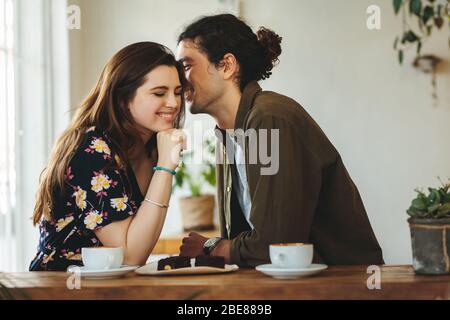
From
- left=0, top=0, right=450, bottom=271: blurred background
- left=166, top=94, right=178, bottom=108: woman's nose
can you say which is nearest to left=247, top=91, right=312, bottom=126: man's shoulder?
left=166, top=94, right=178, bottom=108: woman's nose

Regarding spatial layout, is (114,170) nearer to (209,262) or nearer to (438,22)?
(209,262)

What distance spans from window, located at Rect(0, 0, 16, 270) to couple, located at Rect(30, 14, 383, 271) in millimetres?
1499

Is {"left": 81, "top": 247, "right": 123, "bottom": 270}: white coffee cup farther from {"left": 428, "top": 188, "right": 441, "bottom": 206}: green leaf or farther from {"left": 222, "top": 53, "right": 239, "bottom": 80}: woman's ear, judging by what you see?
{"left": 222, "top": 53, "right": 239, "bottom": 80}: woman's ear

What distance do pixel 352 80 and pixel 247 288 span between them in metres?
3.21

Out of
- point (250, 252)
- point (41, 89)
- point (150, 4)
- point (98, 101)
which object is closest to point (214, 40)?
point (98, 101)

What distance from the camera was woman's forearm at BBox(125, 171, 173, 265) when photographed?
1647 millimetres

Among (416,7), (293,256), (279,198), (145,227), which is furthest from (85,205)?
(416,7)

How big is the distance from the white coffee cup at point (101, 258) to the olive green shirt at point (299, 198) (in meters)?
0.34

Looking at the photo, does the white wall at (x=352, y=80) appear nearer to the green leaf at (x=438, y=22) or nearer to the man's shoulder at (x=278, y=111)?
the green leaf at (x=438, y=22)

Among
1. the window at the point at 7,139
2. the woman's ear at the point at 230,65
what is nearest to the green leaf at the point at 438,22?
the woman's ear at the point at 230,65

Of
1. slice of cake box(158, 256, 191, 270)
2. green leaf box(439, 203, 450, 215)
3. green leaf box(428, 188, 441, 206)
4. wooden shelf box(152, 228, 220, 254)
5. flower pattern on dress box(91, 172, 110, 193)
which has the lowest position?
wooden shelf box(152, 228, 220, 254)

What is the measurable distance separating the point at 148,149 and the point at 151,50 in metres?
0.33

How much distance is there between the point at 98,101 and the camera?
1.89 metres
